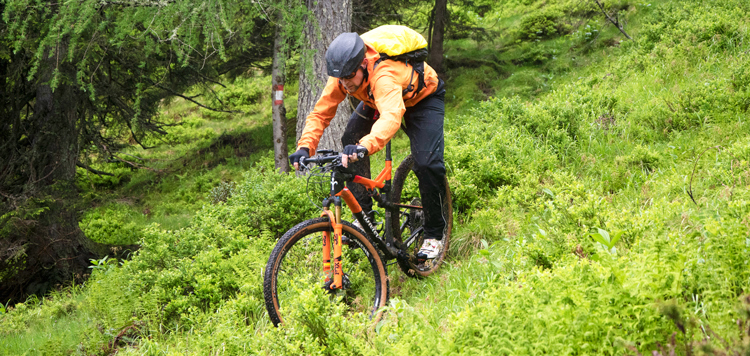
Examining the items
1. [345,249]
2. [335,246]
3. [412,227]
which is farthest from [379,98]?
[412,227]

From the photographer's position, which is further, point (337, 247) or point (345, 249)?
point (345, 249)

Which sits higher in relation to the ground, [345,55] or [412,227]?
[345,55]

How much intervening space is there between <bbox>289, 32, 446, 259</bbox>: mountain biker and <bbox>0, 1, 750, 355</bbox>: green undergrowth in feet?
2.73

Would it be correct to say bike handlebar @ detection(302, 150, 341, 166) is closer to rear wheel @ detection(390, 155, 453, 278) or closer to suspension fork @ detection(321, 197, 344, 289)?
suspension fork @ detection(321, 197, 344, 289)

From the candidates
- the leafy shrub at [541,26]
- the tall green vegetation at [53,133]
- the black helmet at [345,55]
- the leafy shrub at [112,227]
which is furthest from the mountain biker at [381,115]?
the leafy shrub at [541,26]

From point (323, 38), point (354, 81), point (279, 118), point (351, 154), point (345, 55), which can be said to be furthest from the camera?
A: point (279, 118)

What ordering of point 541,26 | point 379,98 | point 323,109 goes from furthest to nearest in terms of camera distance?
point 541,26 < point 323,109 < point 379,98

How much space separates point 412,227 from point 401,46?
79.2 inches

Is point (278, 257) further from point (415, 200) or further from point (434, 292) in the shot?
point (415, 200)

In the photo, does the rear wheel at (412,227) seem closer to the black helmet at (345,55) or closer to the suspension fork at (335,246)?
the suspension fork at (335,246)

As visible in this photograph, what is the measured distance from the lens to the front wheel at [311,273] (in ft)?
11.6

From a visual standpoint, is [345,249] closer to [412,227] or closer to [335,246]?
[335,246]

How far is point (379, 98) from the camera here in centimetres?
388

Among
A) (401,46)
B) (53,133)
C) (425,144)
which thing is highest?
(401,46)
